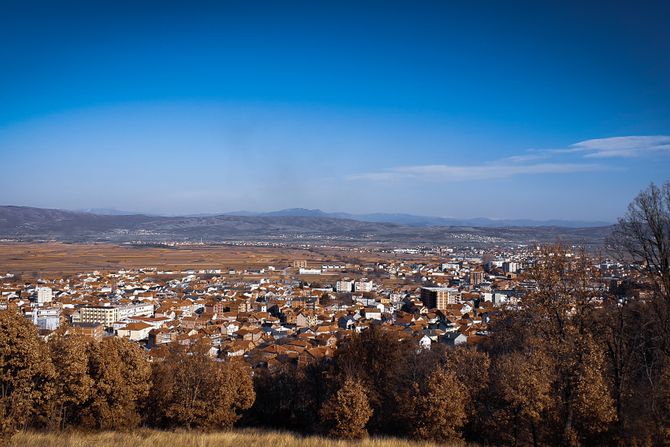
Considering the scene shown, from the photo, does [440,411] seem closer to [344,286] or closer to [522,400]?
[522,400]

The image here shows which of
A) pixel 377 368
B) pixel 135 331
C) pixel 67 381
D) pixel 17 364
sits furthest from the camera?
pixel 135 331

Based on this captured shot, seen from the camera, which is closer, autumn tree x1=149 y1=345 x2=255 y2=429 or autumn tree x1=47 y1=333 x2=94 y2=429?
autumn tree x1=47 y1=333 x2=94 y2=429

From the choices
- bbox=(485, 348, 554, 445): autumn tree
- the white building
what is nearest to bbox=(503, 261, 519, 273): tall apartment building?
the white building

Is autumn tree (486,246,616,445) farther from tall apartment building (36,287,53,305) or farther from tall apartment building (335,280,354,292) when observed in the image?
tall apartment building (335,280,354,292)

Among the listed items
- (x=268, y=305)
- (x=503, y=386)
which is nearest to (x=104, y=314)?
(x=268, y=305)

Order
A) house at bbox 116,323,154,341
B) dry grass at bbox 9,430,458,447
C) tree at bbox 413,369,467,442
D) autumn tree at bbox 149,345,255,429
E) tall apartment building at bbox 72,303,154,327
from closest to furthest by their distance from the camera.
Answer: dry grass at bbox 9,430,458,447
tree at bbox 413,369,467,442
autumn tree at bbox 149,345,255,429
house at bbox 116,323,154,341
tall apartment building at bbox 72,303,154,327

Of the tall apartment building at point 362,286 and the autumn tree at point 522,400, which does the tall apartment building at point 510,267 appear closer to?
the tall apartment building at point 362,286
